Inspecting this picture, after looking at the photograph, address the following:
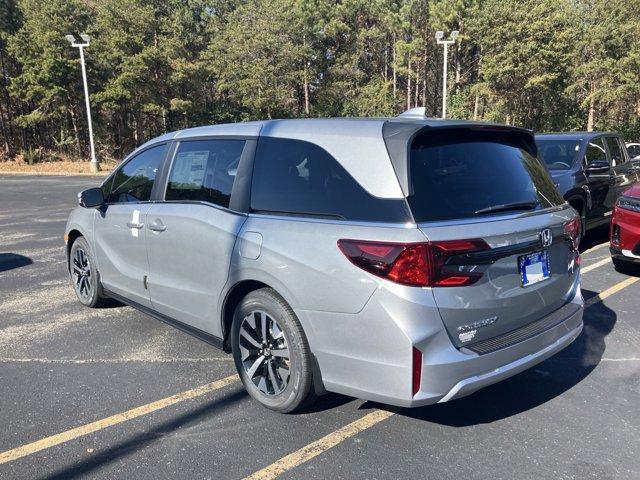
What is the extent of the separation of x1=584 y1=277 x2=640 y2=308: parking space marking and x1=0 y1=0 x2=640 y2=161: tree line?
99.5ft

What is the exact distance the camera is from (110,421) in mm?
3189

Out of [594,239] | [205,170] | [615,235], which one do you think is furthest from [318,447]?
[594,239]

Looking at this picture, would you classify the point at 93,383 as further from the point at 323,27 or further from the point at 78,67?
the point at 323,27

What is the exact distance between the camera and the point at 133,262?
171 inches

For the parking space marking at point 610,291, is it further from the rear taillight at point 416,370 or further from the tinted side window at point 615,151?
the rear taillight at point 416,370

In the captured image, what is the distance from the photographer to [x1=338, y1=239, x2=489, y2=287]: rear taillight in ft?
8.21

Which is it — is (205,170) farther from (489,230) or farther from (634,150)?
(634,150)

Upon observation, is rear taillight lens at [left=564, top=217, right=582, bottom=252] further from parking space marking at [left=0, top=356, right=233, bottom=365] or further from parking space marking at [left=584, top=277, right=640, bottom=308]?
parking space marking at [left=0, top=356, right=233, bottom=365]

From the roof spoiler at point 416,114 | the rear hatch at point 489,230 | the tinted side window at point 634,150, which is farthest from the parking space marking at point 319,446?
the tinted side window at point 634,150

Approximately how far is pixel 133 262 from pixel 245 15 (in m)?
40.6

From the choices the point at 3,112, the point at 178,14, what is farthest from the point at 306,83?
the point at 3,112

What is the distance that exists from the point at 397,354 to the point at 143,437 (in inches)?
61.7

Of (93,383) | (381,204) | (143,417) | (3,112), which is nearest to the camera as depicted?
(381,204)

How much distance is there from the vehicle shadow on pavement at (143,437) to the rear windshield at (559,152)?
19.8ft
